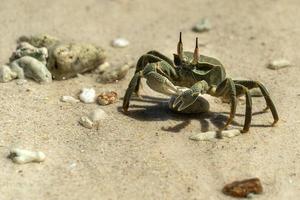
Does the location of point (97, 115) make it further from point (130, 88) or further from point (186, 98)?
point (186, 98)

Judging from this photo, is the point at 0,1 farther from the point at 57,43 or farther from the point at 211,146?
the point at 211,146

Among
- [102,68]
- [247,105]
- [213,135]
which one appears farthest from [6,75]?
[247,105]

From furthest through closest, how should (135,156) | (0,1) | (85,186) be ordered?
(0,1)
(135,156)
(85,186)

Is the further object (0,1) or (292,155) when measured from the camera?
(0,1)

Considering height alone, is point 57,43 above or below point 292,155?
above

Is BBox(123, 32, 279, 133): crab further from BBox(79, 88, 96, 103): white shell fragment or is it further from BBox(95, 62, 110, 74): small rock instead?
BBox(95, 62, 110, 74): small rock

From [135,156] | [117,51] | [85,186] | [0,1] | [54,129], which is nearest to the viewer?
[85,186]

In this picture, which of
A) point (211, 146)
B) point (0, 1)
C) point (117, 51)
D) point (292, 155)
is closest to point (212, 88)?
point (211, 146)
